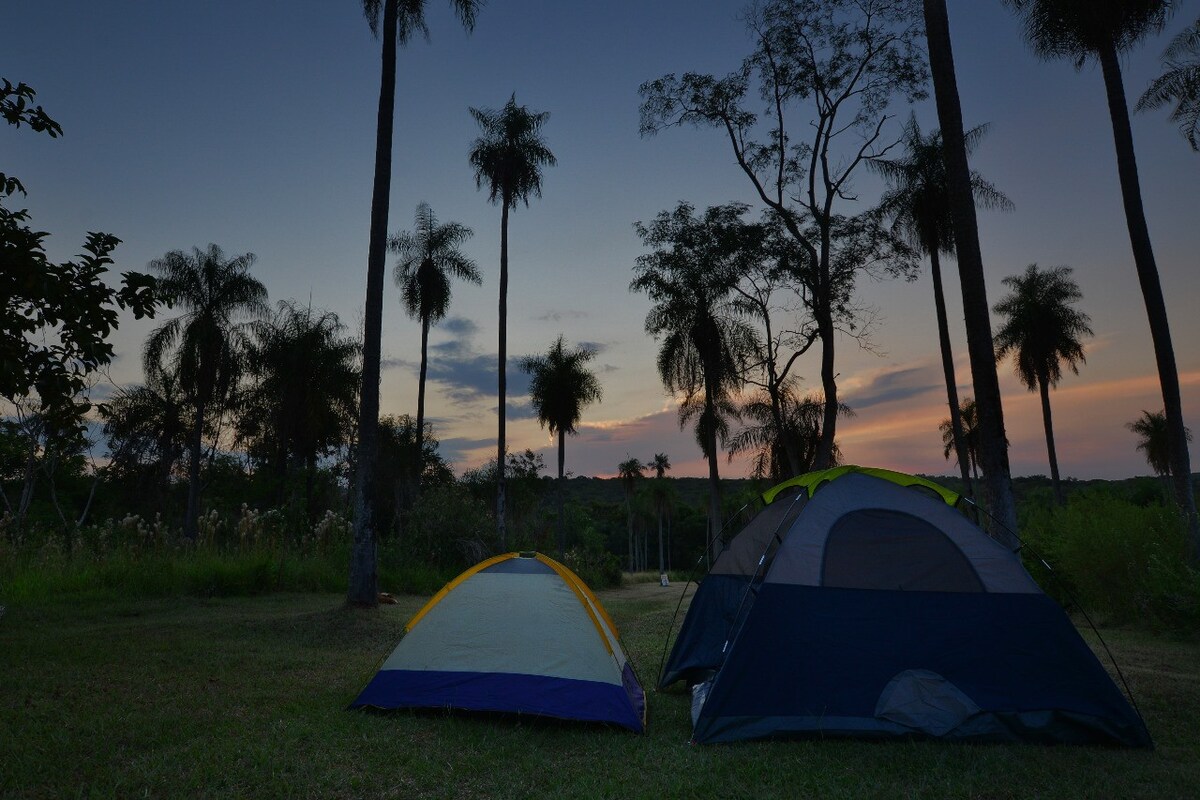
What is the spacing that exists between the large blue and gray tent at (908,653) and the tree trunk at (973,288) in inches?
150

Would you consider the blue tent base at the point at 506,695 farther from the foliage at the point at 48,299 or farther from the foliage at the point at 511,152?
the foliage at the point at 511,152

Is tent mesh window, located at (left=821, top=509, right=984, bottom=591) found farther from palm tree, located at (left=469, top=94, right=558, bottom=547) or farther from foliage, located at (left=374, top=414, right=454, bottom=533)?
foliage, located at (left=374, top=414, right=454, bottom=533)

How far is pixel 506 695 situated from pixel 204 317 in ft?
93.8

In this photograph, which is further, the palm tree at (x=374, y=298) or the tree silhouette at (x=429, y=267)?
the tree silhouette at (x=429, y=267)

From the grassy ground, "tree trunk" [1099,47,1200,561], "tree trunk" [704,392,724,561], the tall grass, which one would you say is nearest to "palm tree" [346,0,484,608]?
the tall grass

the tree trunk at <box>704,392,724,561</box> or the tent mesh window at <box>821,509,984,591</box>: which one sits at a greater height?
the tree trunk at <box>704,392,724,561</box>

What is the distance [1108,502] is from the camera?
43.8ft

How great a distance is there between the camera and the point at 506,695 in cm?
584

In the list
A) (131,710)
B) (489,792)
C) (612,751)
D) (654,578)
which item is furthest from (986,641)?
(654,578)

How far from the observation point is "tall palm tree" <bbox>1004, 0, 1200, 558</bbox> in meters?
12.9

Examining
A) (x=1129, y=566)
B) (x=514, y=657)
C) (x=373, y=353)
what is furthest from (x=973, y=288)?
(x=373, y=353)

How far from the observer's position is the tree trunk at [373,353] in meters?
12.5

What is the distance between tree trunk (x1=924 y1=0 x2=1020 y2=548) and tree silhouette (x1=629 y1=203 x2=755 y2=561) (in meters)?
11.8

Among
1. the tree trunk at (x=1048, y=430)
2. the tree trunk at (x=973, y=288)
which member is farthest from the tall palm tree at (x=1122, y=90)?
the tree trunk at (x=1048, y=430)
